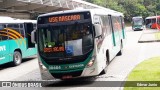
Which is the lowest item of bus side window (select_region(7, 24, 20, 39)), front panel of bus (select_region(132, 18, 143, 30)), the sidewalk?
the sidewalk

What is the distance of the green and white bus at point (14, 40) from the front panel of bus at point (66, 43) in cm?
689

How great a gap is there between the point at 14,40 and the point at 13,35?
306 millimetres

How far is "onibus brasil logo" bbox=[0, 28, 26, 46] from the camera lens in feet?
57.5

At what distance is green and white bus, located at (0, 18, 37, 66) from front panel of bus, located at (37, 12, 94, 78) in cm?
689

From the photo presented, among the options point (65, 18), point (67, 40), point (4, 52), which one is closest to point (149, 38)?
point (4, 52)

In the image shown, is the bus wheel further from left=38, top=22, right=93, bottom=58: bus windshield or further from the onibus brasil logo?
left=38, top=22, right=93, bottom=58: bus windshield

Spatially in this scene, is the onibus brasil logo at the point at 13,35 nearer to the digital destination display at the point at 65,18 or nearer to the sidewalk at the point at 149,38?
the digital destination display at the point at 65,18

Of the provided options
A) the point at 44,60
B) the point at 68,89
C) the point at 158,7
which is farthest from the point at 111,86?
the point at 158,7

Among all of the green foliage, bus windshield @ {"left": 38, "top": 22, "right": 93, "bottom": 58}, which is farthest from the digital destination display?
the green foliage

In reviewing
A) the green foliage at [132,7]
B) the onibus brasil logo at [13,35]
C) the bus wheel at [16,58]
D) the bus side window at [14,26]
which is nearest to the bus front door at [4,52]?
the onibus brasil logo at [13,35]

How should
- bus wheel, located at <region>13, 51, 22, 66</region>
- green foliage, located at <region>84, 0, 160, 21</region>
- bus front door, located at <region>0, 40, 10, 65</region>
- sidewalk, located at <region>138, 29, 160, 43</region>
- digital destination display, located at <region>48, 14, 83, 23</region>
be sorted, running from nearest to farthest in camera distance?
digital destination display, located at <region>48, 14, 83, 23</region> < bus front door, located at <region>0, 40, 10, 65</region> < bus wheel, located at <region>13, 51, 22, 66</region> < sidewalk, located at <region>138, 29, 160, 43</region> < green foliage, located at <region>84, 0, 160, 21</region>

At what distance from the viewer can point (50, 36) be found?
10.7 meters

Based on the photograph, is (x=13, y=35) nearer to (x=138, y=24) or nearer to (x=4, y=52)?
(x=4, y=52)

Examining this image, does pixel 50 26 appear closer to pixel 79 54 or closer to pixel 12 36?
pixel 79 54
